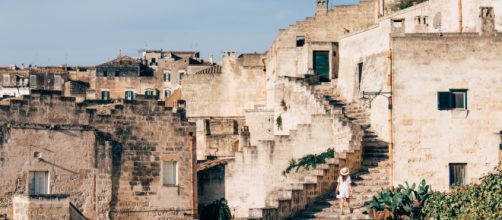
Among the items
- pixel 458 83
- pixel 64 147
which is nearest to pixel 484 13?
pixel 458 83

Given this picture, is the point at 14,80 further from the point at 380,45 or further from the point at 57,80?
the point at 380,45

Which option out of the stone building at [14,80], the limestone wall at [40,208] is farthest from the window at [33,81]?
the limestone wall at [40,208]

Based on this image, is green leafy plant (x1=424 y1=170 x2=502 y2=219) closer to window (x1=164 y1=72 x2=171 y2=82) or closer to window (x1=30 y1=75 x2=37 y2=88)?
window (x1=164 y1=72 x2=171 y2=82)

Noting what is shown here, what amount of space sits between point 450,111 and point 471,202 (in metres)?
5.31

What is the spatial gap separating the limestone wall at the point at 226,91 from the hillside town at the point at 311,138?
404 inches

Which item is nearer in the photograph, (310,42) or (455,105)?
(455,105)

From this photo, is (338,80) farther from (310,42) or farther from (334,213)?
(334,213)

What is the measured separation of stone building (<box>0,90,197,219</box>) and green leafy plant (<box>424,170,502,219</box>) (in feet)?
35.4

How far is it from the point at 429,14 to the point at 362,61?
4.19m

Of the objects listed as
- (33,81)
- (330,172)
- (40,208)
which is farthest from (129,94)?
(330,172)

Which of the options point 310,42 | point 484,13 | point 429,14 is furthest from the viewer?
point 310,42

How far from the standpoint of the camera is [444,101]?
39.4 meters

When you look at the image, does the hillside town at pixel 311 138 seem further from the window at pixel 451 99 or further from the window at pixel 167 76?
the window at pixel 167 76

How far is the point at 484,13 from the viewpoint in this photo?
1624 inches
